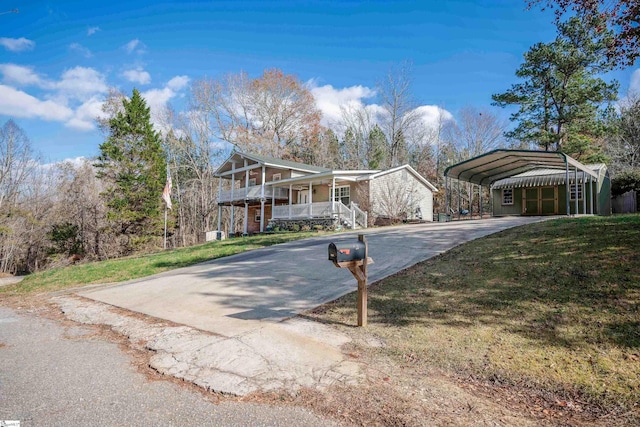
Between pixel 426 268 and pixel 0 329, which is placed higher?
pixel 426 268

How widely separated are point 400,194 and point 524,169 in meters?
6.94

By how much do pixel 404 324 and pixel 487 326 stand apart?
3.20ft

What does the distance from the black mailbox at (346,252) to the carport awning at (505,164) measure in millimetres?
12380

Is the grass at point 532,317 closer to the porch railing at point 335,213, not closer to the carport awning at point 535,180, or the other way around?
the porch railing at point 335,213

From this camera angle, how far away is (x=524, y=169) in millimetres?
19812

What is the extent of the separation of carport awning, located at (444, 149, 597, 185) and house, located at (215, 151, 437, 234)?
182 inches

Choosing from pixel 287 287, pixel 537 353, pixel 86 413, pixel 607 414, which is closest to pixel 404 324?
pixel 537 353

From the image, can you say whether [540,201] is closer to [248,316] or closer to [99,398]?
[248,316]

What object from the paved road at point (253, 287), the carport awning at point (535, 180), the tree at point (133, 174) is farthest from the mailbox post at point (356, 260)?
the tree at point (133, 174)

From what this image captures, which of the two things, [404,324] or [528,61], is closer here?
[404,324]

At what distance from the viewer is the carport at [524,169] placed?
14391 millimetres

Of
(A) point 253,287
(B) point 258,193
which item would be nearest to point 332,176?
(B) point 258,193

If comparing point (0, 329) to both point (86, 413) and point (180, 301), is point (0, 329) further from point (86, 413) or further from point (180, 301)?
point (86, 413)

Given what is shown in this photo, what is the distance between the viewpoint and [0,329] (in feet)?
17.8
